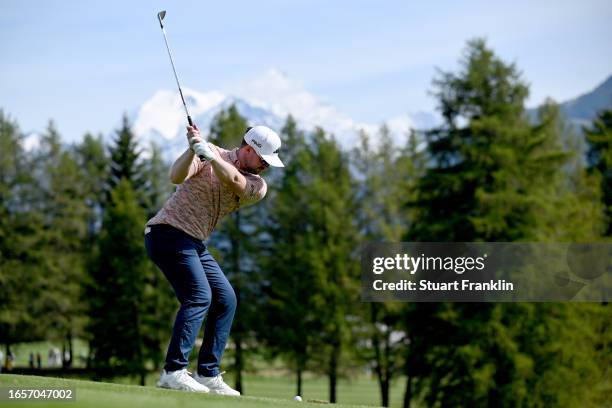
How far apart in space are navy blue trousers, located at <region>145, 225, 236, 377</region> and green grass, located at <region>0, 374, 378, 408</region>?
0.68 metres

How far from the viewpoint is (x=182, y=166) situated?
345 inches

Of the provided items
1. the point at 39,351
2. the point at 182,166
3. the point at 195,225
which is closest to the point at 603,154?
the point at 195,225

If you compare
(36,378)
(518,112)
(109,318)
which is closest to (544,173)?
(518,112)

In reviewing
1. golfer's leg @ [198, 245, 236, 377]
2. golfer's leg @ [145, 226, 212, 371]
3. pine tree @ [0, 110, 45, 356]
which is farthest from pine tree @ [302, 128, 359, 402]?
golfer's leg @ [145, 226, 212, 371]

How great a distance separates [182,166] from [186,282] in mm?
1199

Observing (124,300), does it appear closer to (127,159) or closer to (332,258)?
(332,258)

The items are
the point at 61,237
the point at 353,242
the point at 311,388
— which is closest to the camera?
the point at 353,242

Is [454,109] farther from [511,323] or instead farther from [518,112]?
[511,323]

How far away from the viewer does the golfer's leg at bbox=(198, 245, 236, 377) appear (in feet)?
31.8

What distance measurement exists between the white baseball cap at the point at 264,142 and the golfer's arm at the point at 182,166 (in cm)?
77

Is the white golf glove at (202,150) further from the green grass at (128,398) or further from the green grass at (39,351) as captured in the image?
the green grass at (39,351)

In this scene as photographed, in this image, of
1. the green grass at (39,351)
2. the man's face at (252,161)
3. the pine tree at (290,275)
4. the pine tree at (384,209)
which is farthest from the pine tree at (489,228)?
the green grass at (39,351)

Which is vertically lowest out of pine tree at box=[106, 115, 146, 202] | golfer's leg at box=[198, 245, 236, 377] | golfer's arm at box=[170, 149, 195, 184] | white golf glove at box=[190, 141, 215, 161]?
golfer's leg at box=[198, 245, 236, 377]

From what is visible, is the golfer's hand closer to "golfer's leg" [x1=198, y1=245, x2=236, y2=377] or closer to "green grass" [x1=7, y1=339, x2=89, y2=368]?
"golfer's leg" [x1=198, y1=245, x2=236, y2=377]
